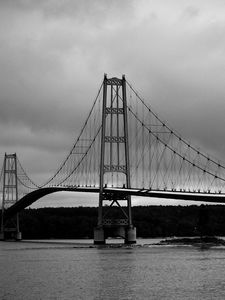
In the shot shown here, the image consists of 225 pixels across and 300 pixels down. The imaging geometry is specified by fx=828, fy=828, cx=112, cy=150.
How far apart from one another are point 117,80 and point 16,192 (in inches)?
1511

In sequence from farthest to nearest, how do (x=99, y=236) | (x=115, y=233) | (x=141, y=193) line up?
Answer: (x=115, y=233) → (x=99, y=236) → (x=141, y=193)

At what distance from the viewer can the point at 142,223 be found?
462 feet

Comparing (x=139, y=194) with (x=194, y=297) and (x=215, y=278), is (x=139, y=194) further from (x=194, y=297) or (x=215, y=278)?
(x=194, y=297)

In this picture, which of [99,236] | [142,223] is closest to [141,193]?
[99,236]

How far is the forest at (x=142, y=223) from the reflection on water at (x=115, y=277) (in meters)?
78.8

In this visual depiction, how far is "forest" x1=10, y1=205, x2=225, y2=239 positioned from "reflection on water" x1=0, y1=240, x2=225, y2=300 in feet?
259

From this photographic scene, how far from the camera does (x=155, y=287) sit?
36.5m

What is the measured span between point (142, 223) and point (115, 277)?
9994 centimetres

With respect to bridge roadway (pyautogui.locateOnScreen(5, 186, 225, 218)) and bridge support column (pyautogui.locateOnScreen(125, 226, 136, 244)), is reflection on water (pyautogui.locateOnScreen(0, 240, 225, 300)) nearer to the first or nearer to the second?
bridge roadway (pyautogui.locateOnScreen(5, 186, 225, 218))

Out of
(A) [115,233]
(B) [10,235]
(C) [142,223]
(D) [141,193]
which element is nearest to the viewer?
(D) [141,193]

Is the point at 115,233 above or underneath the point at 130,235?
above

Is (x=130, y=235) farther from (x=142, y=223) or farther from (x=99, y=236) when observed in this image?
(x=142, y=223)

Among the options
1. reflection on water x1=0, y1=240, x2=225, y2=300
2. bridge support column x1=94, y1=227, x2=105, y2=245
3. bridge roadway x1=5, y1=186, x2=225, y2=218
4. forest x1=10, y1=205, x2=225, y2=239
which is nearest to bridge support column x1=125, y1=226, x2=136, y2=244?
bridge support column x1=94, y1=227, x2=105, y2=245

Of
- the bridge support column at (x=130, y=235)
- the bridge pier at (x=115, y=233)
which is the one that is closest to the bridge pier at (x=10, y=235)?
the bridge pier at (x=115, y=233)
